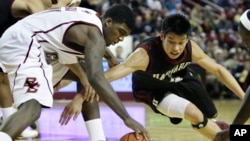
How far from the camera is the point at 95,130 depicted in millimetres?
4875

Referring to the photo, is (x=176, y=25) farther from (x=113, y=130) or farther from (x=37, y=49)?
(x=113, y=130)

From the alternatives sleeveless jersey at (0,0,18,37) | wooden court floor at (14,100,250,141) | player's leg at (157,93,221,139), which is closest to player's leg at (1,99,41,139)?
player's leg at (157,93,221,139)

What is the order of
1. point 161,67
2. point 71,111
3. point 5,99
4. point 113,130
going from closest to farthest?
1. point 71,111
2. point 161,67
3. point 5,99
4. point 113,130

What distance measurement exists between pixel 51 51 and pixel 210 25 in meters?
14.2

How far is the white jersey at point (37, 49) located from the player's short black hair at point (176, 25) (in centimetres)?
109

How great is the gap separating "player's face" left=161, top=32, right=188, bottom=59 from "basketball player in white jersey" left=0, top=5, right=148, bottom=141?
817mm

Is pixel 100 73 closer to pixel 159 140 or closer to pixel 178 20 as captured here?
pixel 178 20

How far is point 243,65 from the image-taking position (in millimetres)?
15453

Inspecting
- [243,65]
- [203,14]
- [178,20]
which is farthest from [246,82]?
[178,20]

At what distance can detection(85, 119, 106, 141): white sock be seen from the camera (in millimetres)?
4840

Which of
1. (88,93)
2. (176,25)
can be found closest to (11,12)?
(88,93)

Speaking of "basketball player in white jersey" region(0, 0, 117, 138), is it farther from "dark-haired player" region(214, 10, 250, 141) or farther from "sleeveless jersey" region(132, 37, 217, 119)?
"dark-haired player" region(214, 10, 250, 141)

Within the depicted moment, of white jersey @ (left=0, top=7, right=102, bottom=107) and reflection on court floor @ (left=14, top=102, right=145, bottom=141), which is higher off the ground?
white jersey @ (left=0, top=7, right=102, bottom=107)

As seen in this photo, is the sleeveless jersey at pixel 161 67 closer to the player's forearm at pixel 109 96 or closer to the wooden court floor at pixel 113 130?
the wooden court floor at pixel 113 130
